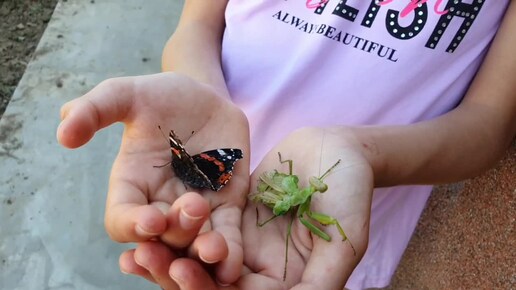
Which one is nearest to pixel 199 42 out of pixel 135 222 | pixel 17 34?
pixel 135 222

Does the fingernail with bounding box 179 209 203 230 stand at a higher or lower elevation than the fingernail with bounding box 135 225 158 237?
higher

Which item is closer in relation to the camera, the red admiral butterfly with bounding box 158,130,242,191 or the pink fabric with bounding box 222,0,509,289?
the red admiral butterfly with bounding box 158,130,242,191

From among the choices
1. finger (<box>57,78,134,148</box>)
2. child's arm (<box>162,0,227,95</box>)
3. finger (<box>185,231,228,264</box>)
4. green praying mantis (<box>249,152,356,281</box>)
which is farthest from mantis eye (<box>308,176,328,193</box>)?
child's arm (<box>162,0,227,95</box>)

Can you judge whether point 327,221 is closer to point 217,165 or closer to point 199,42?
point 217,165

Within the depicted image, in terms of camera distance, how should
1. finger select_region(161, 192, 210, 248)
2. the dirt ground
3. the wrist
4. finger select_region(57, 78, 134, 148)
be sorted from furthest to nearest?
1. the dirt ground
2. the wrist
3. finger select_region(57, 78, 134, 148)
4. finger select_region(161, 192, 210, 248)

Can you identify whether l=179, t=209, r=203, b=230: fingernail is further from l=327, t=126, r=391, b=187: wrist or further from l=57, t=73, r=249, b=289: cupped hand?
l=327, t=126, r=391, b=187: wrist

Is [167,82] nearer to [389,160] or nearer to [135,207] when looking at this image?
[135,207]

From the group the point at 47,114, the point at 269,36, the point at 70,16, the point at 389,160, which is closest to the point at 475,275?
the point at 389,160
